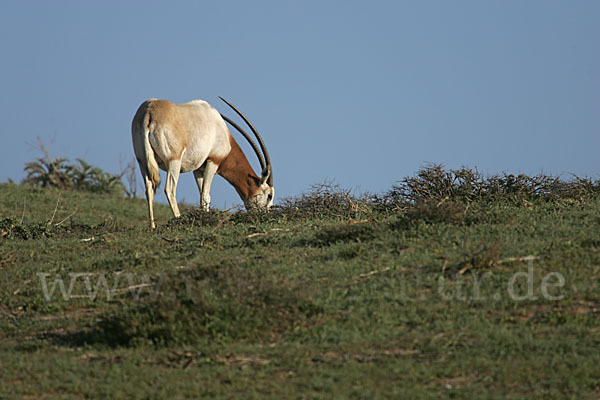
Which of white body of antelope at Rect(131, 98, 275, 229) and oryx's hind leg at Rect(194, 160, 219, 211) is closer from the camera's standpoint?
white body of antelope at Rect(131, 98, 275, 229)

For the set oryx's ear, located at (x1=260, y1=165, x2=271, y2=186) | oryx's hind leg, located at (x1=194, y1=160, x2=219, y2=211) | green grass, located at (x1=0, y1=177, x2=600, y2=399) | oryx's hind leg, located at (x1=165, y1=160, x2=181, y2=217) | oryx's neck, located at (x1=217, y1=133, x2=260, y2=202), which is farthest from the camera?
oryx's ear, located at (x1=260, y1=165, x2=271, y2=186)

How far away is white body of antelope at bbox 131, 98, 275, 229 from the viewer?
38.3 ft

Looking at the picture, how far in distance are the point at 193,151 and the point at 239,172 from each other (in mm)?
1920

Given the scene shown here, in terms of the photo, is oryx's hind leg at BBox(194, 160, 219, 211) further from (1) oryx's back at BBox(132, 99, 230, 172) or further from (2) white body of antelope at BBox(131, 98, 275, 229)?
(1) oryx's back at BBox(132, 99, 230, 172)

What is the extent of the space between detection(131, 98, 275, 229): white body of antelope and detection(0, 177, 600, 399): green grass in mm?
2974

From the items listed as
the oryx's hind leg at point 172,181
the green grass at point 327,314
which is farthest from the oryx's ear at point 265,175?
the green grass at point 327,314

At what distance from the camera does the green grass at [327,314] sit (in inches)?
191

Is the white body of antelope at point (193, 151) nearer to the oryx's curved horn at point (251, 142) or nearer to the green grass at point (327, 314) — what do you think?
the oryx's curved horn at point (251, 142)

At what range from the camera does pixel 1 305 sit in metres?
6.95

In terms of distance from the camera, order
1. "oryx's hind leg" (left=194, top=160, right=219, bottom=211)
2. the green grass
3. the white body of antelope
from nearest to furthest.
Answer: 1. the green grass
2. the white body of antelope
3. "oryx's hind leg" (left=194, top=160, right=219, bottom=211)

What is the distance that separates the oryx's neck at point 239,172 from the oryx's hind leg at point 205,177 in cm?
36

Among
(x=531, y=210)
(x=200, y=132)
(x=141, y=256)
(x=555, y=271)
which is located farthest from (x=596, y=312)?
(x=200, y=132)

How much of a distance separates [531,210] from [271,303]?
4.62m

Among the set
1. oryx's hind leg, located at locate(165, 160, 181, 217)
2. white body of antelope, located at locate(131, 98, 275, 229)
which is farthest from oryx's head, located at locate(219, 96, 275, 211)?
oryx's hind leg, located at locate(165, 160, 181, 217)
